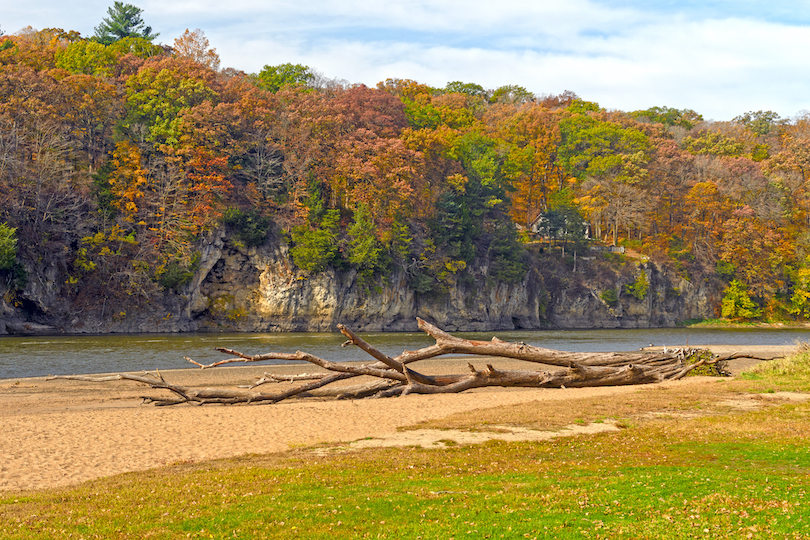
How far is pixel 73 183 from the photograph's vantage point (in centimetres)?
5503

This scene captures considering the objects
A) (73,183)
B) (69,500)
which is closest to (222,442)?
(69,500)

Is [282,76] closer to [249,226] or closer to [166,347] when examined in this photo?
[249,226]

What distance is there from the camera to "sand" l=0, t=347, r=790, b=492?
1338cm

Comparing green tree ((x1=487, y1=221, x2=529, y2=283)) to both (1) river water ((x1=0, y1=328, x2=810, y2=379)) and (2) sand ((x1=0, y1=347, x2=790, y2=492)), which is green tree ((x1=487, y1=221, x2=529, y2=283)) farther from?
(2) sand ((x1=0, y1=347, x2=790, y2=492))

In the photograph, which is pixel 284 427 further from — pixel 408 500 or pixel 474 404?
pixel 408 500

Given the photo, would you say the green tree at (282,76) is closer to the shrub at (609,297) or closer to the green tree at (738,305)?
the shrub at (609,297)

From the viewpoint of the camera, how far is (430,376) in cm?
2384

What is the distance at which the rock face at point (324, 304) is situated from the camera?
2104 inches

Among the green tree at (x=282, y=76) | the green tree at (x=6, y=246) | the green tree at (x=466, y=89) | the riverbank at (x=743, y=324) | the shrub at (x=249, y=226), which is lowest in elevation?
the riverbank at (x=743, y=324)

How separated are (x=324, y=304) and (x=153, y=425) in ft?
145

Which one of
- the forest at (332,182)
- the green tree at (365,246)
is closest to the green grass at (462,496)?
the forest at (332,182)

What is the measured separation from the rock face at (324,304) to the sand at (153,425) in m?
28.2

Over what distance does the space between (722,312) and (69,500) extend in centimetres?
8820

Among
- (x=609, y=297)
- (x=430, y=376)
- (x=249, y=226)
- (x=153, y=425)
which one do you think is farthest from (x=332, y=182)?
(x=153, y=425)
